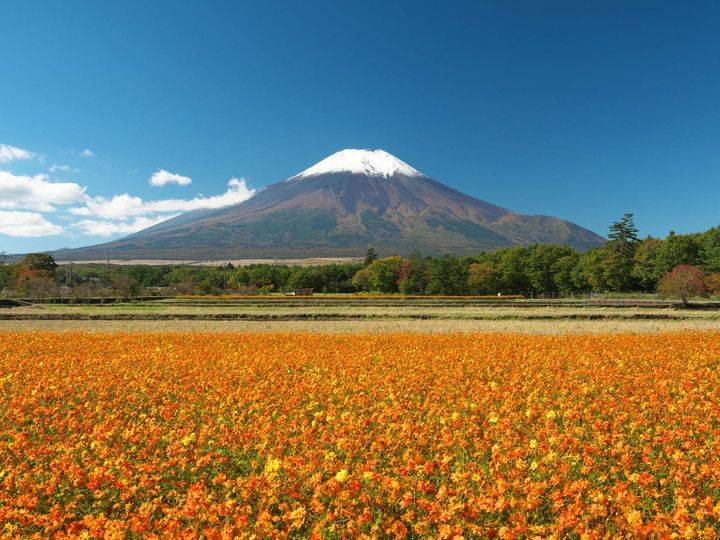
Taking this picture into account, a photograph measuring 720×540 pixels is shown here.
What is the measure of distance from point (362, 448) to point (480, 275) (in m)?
94.1

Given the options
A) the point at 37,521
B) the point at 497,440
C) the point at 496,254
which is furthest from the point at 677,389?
the point at 496,254

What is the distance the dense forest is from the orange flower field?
68108 mm

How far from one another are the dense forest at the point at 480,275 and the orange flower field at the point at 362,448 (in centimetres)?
6811

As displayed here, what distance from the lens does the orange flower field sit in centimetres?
481

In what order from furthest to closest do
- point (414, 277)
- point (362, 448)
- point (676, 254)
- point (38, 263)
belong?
point (38, 263)
point (414, 277)
point (676, 254)
point (362, 448)

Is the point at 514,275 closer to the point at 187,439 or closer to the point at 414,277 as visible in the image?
the point at 414,277

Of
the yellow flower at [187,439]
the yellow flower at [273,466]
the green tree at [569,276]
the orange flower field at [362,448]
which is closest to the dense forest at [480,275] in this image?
the green tree at [569,276]

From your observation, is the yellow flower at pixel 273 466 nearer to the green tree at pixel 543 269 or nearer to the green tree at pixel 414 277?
the green tree at pixel 414 277

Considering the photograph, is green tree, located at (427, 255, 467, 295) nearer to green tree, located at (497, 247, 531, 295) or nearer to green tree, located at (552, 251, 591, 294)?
green tree, located at (497, 247, 531, 295)

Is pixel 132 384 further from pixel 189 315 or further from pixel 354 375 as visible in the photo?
pixel 189 315

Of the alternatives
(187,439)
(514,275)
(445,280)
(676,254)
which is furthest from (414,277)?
(187,439)

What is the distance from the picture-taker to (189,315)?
41438 millimetres

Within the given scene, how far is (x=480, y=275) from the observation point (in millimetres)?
97188

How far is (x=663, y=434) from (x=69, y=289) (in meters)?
84.1
